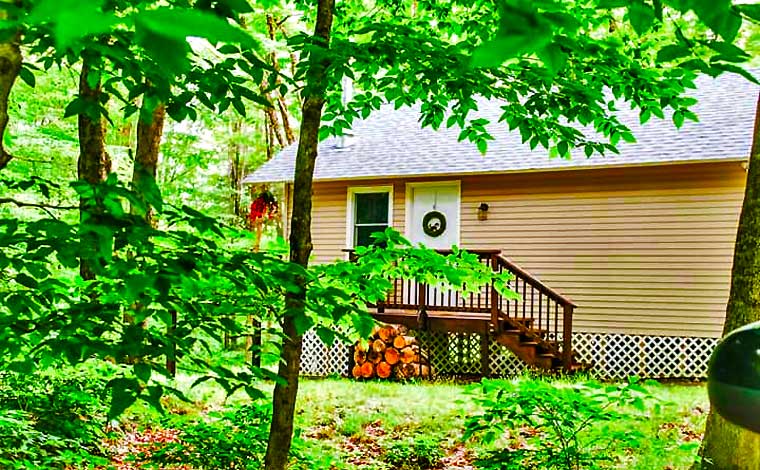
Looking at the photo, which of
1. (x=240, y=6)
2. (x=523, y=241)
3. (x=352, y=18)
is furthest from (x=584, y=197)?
(x=240, y=6)

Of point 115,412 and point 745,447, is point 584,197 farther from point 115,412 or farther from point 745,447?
point 115,412

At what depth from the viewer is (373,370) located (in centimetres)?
1167

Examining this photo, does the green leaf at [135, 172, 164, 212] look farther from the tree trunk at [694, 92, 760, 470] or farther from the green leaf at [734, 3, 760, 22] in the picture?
the tree trunk at [694, 92, 760, 470]

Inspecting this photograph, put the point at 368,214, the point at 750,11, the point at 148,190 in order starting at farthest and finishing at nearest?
the point at 368,214 → the point at 148,190 → the point at 750,11

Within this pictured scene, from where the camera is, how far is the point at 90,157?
6996 mm

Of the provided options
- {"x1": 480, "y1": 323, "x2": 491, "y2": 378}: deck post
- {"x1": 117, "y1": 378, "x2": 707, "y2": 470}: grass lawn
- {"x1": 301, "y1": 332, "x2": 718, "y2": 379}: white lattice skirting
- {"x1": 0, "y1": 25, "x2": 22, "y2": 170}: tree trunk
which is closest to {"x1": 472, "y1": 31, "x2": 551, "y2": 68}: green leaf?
{"x1": 0, "y1": 25, "x2": 22, "y2": 170}: tree trunk

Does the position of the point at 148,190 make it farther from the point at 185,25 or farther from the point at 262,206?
the point at 262,206

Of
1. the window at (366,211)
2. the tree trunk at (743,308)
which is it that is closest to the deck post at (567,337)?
the window at (366,211)

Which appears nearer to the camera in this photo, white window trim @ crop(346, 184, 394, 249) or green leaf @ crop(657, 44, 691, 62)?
green leaf @ crop(657, 44, 691, 62)

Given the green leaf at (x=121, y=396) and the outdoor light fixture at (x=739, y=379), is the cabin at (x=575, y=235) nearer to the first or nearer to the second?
the green leaf at (x=121, y=396)

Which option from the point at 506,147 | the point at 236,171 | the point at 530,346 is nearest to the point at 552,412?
the point at 530,346

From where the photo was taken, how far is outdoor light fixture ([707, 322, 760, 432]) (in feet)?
2.66

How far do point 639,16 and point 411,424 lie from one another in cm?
678

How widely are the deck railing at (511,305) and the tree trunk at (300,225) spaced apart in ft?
20.3
